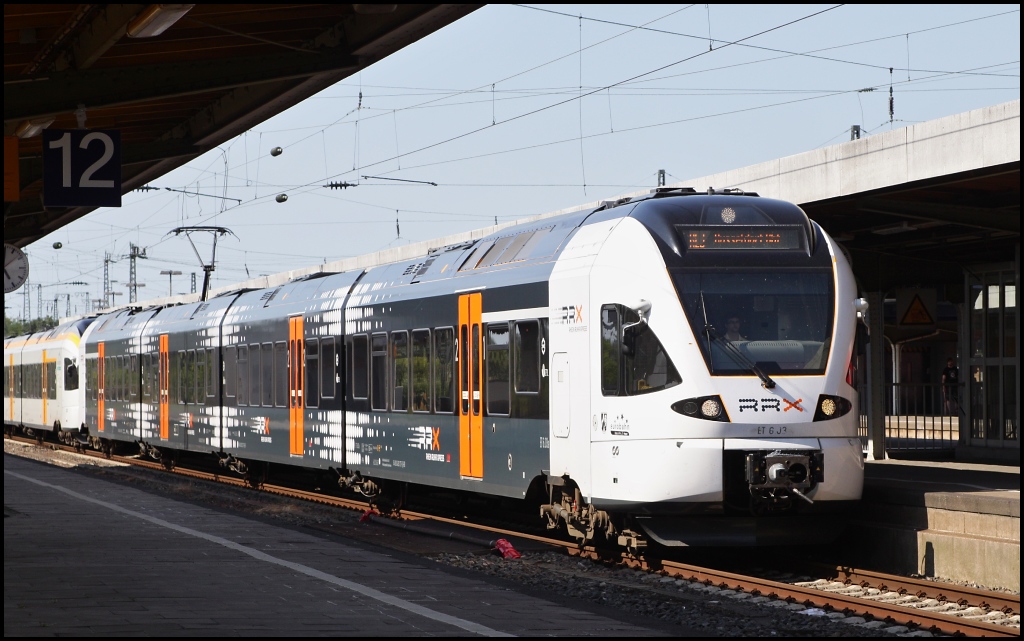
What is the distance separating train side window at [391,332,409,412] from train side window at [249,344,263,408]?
5.97 metres

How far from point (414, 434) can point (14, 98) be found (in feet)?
21.5

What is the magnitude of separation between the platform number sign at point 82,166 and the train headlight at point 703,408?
17.7ft

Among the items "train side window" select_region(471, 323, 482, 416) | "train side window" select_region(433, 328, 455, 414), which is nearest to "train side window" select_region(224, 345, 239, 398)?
"train side window" select_region(433, 328, 455, 414)

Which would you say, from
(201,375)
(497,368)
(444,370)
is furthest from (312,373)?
(201,375)

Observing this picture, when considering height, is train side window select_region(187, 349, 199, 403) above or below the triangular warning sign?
below

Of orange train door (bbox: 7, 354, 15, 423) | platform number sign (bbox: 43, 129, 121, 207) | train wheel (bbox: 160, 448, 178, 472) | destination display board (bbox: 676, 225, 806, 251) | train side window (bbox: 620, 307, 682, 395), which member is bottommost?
train wheel (bbox: 160, 448, 178, 472)

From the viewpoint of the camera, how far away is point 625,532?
12.4m

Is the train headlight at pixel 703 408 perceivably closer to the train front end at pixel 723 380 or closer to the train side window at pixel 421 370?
the train front end at pixel 723 380

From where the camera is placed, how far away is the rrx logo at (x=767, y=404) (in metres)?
11.6

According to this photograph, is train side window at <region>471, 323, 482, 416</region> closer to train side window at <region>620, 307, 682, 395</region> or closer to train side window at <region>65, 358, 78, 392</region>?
train side window at <region>620, 307, 682, 395</region>

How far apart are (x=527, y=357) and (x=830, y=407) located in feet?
10.6

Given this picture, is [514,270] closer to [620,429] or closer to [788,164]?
[620,429]

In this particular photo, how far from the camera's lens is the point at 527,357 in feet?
44.7

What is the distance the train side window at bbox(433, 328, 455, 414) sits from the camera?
15.3 m
